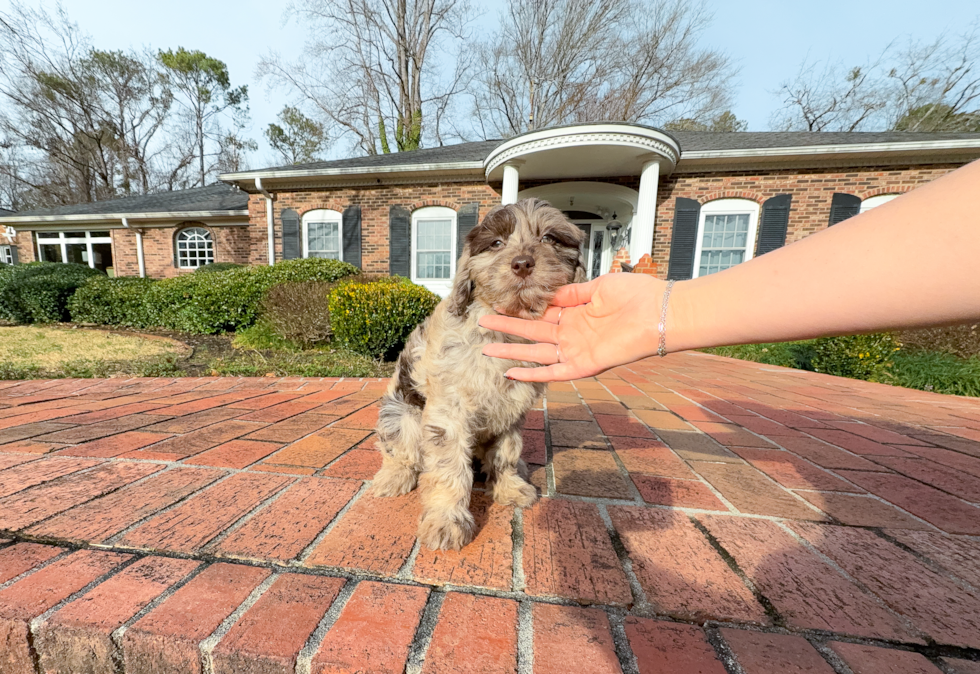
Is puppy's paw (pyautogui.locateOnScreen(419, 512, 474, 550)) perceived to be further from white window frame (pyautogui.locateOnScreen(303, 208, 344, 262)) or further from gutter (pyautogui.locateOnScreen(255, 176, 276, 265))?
gutter (pyautogui.locateOnScreen(255, 176, 276, 265))

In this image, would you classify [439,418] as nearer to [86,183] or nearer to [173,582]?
[173,582]

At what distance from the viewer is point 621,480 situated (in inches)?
85.0

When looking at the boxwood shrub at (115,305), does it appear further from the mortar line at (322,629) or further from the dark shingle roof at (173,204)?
the mortar line at (322,629)

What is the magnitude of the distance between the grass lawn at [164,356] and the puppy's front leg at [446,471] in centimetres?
384

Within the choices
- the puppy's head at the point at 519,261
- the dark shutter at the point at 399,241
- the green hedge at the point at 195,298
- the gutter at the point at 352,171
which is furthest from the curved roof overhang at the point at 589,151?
the puppy's head at the point at 519,261

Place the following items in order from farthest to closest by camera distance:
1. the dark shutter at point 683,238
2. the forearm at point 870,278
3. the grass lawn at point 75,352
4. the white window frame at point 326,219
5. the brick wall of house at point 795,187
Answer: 1. the white window frame at point 326,219
2. the dark shutter at point 683,238
3. the brick wall of house at point 795,187
4. the grass lawn at point 75,352
5. the forearm at point 870,278

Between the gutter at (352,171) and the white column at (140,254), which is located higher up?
the gutter at (352,171)

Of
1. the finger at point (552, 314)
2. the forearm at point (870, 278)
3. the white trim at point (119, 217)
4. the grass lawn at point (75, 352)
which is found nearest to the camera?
the forearm at point (870, 278)

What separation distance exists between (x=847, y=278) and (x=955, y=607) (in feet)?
4.15

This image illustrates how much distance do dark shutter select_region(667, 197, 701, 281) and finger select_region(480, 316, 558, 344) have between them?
10.1 meters

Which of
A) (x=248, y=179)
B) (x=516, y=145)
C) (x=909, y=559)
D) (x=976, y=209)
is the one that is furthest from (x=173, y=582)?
(x=248, y=179)

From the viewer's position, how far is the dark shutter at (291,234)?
1259 cm

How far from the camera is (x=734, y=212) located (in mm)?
10594

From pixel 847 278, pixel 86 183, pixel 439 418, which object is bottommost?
pixel 439 418
